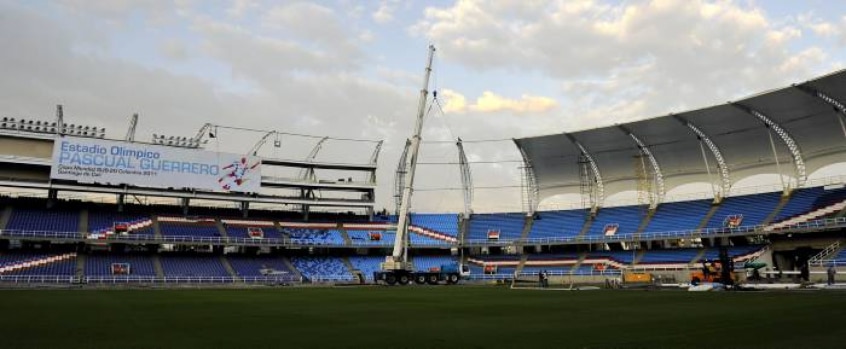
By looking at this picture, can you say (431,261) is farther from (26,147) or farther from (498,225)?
(26,147)

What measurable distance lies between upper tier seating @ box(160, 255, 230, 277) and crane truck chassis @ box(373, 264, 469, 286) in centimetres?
1789

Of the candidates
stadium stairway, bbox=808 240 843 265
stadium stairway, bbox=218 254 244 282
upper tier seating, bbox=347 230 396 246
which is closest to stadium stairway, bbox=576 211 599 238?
upper tier seating, bbox=347 230 396 246

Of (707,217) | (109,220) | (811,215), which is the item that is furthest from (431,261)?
(811,215)

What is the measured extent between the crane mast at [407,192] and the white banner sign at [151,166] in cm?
2082

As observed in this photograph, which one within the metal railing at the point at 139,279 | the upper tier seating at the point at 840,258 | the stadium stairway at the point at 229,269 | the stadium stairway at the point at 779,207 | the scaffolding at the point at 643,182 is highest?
the scaffolding at the point at 643,182

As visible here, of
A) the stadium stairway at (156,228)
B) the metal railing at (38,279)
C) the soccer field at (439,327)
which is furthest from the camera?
the stadium stairway at (156,228)

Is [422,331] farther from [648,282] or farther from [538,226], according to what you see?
[538,226]

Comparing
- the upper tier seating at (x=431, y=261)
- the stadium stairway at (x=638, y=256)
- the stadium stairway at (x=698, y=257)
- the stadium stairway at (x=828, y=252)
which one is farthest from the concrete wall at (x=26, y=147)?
the stadium stairway at (x=828, y=252)

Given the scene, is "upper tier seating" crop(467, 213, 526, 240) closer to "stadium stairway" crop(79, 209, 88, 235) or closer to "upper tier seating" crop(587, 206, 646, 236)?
"upper tier seating" crop(587, 206, 646, 236)

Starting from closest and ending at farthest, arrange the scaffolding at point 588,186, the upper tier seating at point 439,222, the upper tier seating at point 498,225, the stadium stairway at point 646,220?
the stadium stairway at point 646,220, the scaffolding at point 588,186, the upper tier seating at point 498,225, the upper tier seating at point 439,222

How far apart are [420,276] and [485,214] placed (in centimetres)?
2559

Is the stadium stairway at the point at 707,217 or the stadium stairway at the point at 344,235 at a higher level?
the stadium stairway at the point at 707,217

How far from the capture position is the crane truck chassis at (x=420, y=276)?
56375 mm

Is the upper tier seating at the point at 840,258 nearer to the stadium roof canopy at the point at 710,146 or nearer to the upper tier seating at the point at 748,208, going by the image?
the upper tier seating at the point at 748,208
